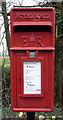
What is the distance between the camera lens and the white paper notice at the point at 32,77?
9.02ft

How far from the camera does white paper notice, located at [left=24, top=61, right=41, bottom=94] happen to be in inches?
108

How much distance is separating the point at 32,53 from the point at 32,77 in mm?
271

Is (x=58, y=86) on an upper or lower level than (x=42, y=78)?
lower

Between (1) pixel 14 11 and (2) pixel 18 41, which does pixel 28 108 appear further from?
(1) pixel 14 11

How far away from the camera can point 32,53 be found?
2.75 m

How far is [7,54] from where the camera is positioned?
5449 millimetres

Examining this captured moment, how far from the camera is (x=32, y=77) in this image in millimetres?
2768

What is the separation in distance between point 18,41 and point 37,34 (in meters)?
0.23

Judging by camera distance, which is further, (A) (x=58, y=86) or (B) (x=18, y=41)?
(A) (x=58, y=86)

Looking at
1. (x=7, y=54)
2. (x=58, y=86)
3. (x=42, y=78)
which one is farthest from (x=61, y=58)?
(x=42, y=78)

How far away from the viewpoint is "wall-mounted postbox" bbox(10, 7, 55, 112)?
8.95 ft

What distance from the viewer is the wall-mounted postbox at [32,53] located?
2.73 meters

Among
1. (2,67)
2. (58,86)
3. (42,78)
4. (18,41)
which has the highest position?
(18,41)

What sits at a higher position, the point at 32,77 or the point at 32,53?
the point at 32,53
